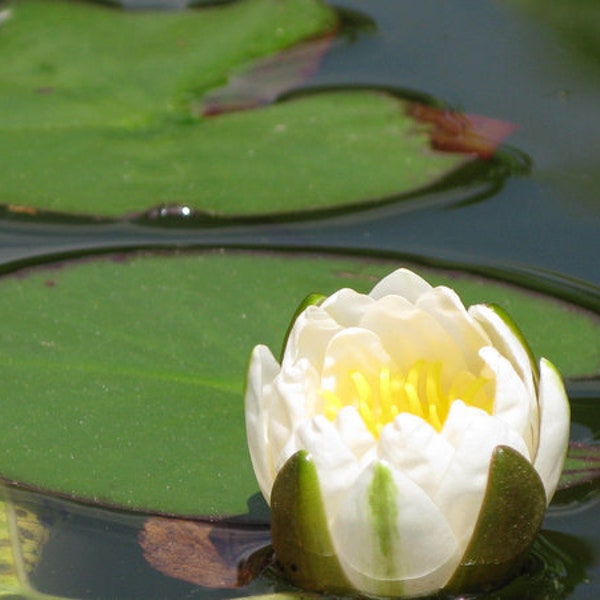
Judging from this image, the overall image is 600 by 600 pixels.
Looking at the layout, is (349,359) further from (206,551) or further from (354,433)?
(206,551)

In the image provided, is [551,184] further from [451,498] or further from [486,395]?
[451,498]

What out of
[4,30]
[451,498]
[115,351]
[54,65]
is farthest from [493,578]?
[4,30]

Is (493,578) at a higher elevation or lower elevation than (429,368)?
lower

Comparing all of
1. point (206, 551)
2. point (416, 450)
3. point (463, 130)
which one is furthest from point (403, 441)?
point (463, 130)

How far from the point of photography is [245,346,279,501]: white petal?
4.23 ft

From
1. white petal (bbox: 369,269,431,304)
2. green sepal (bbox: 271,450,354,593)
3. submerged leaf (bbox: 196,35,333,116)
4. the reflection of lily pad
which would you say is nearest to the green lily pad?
submerged leaf (bbox: 196,35,333,116)

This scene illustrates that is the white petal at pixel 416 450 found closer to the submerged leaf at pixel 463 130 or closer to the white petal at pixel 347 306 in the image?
the white petal at pixel 347 306

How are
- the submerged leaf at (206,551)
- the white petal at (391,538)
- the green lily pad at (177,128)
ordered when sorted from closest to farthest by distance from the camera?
the white petal at (391,538) < the submerged leaf at (206,551) < the green lily pad at (177,128)

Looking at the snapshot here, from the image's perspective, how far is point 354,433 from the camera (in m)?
1.21

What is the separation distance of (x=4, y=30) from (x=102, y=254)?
1.08 m

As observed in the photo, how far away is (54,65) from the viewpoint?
8.59 ft

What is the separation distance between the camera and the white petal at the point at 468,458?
119 cm

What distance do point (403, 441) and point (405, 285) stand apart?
25 cm

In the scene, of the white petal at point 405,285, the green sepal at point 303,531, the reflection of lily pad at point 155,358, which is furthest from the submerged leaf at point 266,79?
the green sepal at point 303,531
